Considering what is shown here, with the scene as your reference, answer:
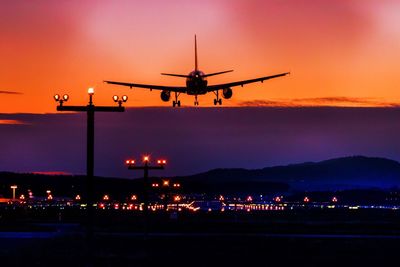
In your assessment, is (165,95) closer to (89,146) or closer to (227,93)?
(227,93)

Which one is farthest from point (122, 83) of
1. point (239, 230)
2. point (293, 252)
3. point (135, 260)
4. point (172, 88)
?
point (135, 260)

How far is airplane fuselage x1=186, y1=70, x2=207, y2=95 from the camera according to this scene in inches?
3939

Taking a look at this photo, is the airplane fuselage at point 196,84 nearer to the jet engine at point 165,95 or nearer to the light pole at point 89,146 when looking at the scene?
the jet engine at point 165,95

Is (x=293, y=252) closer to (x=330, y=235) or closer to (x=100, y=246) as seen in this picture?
(x=100, y=246)

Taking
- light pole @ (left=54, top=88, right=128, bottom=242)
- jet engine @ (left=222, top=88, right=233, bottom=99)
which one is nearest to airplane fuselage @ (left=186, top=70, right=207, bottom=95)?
jet engine @ (left=222, top=88, right=233, bottom=99)

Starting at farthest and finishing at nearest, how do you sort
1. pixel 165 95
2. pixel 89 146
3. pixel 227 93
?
pixel 165 95
pixel 227 93
pixel 89 146

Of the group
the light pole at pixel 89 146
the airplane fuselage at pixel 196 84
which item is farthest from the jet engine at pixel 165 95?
the light pole at pixel 89 146

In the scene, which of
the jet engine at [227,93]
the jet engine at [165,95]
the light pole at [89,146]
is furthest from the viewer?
the jet engine at [165,95]

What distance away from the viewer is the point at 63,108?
186 ft

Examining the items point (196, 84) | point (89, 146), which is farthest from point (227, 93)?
point (89, 146)

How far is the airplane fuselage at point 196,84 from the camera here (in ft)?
328

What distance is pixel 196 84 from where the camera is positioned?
100m

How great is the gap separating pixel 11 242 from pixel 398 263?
30.5 metres

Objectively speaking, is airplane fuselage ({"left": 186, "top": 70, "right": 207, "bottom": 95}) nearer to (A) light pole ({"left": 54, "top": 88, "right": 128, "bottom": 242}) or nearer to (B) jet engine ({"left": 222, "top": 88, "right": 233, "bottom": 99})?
(B) jet engine ({"left": 222, "top": 88, "right": 233, "bottom": 99})
